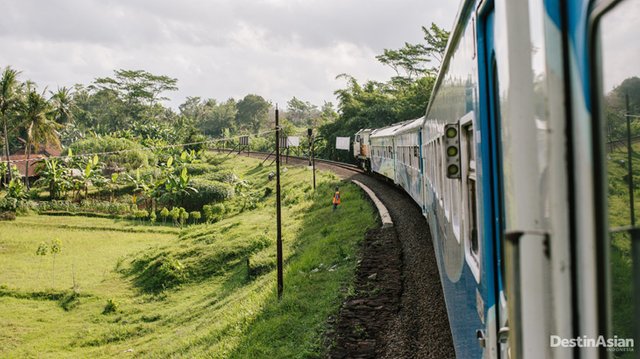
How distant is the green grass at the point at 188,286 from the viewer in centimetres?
986

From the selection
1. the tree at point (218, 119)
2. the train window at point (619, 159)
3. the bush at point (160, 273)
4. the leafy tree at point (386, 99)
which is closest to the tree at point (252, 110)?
the tree at point (218, 119)

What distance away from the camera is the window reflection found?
1069mm

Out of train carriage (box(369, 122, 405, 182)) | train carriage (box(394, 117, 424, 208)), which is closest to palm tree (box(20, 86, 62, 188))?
train carriage (box(369, 122, 405, 182))

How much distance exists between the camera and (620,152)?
112cm

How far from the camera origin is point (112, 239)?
85.8 feet

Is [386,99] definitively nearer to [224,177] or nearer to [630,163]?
[224,177]

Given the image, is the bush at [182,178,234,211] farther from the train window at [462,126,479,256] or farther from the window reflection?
the window reflection

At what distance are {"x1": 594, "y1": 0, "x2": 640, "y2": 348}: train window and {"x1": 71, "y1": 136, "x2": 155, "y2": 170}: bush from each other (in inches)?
1643

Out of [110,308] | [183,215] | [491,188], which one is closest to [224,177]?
→ [183,215]

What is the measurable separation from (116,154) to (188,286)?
1009 inches

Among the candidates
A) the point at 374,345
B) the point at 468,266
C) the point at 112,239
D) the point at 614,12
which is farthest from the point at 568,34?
the point at 112,239

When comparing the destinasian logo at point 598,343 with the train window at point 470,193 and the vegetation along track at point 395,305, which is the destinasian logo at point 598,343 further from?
the vegetation along track at point 395,305

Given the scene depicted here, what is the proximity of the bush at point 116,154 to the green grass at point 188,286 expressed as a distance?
13536 millimetres

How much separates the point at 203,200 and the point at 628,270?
31565 millimetres
